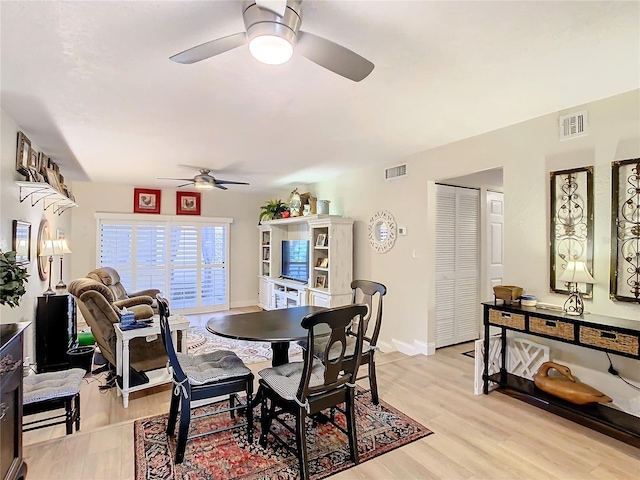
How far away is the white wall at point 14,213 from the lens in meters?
2.81

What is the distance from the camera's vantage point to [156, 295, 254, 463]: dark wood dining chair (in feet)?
7.11

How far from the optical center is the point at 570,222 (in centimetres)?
288

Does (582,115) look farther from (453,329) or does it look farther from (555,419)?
Result: (453,329)

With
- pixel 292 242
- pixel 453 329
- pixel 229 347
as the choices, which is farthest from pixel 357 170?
pixel 229 347

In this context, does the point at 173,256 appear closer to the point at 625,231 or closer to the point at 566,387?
the point at 566,387

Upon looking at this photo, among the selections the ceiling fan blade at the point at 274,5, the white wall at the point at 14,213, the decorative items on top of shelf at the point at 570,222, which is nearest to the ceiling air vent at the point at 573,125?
the decorative items on top of shelf at the point at 570,222

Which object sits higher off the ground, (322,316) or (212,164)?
(212,164)

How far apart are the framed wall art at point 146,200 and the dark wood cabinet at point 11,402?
495cm

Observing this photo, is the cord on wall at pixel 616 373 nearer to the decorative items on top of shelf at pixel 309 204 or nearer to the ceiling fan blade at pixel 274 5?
the ceiling fan blade at pixel 274 5

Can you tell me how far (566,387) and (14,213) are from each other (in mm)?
4880

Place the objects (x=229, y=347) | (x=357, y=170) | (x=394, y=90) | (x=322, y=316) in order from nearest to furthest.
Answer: (x=322, y=316) < (x=394, y=90) < (x=229, y=347) < (x=357, y=170)

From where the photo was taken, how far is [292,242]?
6480mm

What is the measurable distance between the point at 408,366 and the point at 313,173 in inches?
123

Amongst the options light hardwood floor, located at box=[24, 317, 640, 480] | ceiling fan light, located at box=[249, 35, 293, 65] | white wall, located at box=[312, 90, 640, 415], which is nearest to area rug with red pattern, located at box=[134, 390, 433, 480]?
light hardwood floor, located at box=[24, 317, 640, 480]
